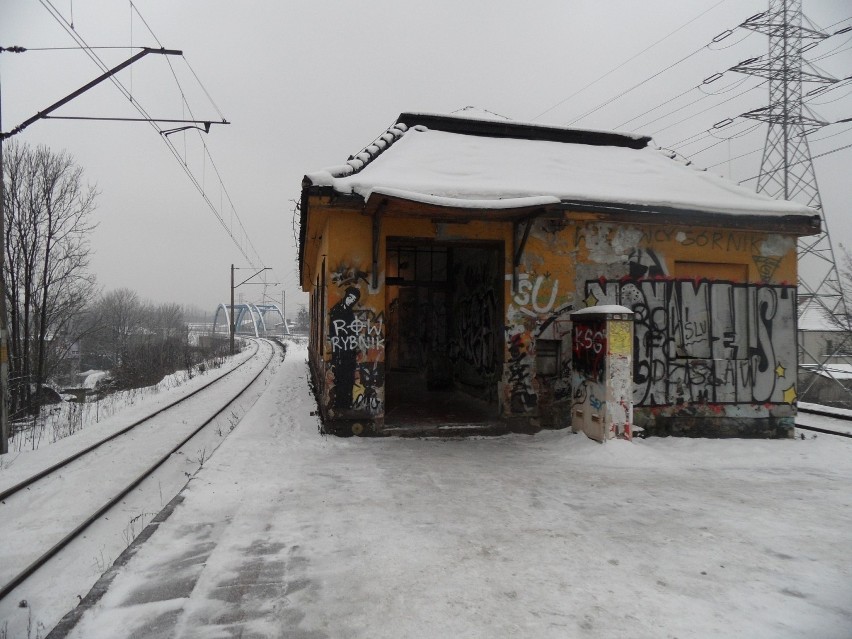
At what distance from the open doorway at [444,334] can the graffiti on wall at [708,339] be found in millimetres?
2307

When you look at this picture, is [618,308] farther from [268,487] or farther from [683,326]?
[268,487]

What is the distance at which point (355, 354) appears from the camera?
7.66 metres

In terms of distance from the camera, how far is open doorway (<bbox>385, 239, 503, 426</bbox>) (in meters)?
9.32

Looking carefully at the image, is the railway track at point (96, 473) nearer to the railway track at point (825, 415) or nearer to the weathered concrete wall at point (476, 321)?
the weathered concrete wall at point (476, 321)

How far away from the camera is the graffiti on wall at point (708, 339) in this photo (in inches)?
322

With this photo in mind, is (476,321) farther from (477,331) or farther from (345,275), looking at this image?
(345,275)

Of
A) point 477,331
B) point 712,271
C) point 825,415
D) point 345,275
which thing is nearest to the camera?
point 345,275

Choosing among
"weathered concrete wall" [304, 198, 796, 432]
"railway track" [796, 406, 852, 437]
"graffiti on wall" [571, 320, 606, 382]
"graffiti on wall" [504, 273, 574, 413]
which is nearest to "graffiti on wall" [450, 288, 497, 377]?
"graffiti on wall" [504, 273, 574, 413]

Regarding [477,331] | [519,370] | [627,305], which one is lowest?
[519,370]

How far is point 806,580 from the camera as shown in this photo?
134 inches

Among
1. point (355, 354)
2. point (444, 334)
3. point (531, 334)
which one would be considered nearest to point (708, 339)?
point (531, 334)

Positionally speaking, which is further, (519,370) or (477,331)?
(477,331)

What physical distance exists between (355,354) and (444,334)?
619 centimetres

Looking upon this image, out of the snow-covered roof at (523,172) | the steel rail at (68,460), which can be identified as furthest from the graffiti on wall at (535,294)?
the steel rail at (68,460)
